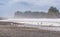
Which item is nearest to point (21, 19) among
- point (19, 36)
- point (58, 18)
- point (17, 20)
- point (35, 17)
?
point (17, 20)

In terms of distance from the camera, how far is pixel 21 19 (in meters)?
5.84

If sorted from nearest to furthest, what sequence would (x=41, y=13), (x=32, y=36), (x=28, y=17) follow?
(x=32, y=36) < (x=41, y=13) < (x=28, y=17)

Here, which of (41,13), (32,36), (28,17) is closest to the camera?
(32,36)

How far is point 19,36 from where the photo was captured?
275cm

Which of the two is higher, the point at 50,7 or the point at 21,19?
the point at 50,7

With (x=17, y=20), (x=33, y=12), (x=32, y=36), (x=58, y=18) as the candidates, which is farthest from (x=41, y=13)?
(x=32, y=36)

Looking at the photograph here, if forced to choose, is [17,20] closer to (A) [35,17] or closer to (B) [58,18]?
(A) [35,17]

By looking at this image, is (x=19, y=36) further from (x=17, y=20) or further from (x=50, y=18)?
(x=17, y=20)

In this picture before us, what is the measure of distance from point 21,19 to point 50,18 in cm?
110

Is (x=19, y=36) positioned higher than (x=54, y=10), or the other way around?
(x=54, y=10)

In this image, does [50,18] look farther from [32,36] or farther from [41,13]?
[32,36]

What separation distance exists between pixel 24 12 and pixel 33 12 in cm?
30

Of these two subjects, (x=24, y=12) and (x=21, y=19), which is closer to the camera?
(x=24, y=12)

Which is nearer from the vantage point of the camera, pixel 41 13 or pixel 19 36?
pixel 19 36
